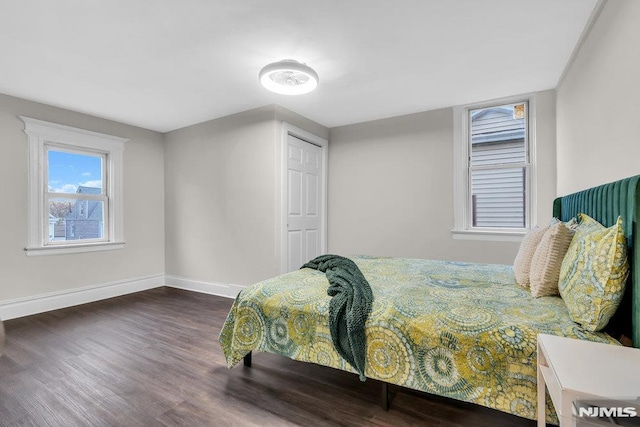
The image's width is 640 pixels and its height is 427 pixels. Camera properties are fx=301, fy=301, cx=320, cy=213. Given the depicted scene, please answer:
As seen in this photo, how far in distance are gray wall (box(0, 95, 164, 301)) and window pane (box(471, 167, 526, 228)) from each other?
4572mm

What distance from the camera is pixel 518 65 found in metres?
2.73

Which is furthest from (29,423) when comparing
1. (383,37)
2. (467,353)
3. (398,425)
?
(383,37)

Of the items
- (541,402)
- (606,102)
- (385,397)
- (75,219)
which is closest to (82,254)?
(75,219)

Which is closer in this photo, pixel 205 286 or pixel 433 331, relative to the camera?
pixel 433 331

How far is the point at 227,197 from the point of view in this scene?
13.5 ft

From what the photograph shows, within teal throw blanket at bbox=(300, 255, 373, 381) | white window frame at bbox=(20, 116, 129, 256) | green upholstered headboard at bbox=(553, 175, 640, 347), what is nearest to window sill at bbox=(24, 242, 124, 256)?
white window frame at bbox=(20, 116, 129, 256)

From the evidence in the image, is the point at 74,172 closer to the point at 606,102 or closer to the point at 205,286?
the point at 205,286

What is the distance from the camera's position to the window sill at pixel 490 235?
11.1 feet

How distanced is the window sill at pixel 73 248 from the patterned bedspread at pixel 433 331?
2939mm

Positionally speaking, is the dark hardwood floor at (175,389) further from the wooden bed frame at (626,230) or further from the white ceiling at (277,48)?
the white ceiling at (277,48)

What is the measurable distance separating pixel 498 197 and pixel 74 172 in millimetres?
5318

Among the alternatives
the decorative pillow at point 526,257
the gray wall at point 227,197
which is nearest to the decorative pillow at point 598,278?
the decorative pillow at point 526,257

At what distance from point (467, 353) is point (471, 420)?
0.52 meters

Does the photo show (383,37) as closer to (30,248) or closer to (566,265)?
(566,265)
